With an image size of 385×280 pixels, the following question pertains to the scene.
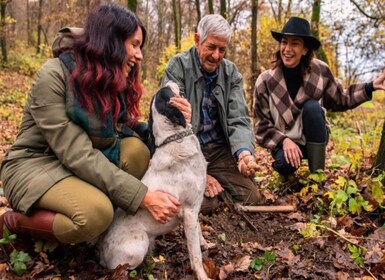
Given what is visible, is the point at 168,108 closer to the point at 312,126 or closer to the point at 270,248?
the point at 270,248

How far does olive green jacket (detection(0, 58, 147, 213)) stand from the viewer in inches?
110

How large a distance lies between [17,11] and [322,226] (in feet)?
108

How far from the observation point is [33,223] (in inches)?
111

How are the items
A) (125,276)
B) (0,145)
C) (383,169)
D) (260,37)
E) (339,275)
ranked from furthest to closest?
1. (260,37)
2. (0,145)
3. (383,169)
4. (339,275)
5. (125,276)

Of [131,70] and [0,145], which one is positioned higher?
[131,70]

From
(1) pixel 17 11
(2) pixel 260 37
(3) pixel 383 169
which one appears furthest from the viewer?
(1) pixel 17 11

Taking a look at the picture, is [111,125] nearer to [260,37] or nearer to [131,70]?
[131,70]

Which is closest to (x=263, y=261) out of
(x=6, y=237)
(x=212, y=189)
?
(x=212, y=189)

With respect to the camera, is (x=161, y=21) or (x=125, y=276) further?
(x=161, y=21)

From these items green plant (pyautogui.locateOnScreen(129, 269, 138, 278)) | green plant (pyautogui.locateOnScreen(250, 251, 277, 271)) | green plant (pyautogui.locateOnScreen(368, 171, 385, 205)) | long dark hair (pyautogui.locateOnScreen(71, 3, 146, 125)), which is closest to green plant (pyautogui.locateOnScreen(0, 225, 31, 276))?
green plant (pyautogui.locateOnScreen(129, 269, 138, 278))

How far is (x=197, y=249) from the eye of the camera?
297cm

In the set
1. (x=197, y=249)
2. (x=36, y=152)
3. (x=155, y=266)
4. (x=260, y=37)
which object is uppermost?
(x=260, y=37)

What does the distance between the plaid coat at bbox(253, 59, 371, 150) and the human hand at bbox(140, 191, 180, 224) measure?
218 cm

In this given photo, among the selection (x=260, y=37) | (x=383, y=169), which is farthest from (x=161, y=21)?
(x=383, y=169)
